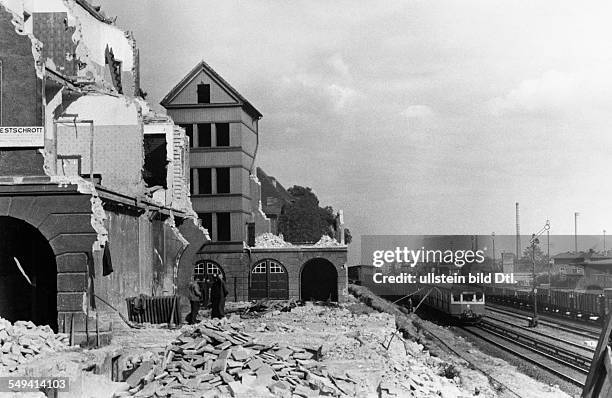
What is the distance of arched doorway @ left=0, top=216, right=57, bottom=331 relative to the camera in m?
19.0

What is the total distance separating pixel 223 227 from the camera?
49312 millimetres

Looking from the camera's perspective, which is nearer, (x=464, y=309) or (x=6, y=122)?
(x=6, y=122)

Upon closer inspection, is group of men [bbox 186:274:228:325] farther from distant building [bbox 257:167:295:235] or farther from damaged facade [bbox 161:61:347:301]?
distant building [bbox 257:167:295:235]

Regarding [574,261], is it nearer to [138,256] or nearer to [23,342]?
[138,256]

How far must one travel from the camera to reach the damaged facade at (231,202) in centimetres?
4834

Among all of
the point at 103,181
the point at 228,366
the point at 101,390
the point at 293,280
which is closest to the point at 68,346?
the point at 101,390

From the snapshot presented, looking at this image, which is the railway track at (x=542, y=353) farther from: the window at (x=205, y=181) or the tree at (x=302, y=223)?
the tree at (x=302, y=223)

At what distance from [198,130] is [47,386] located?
37.8 metres

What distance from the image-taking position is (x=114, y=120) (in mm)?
25016

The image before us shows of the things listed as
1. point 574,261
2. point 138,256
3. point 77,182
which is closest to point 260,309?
point 138,256

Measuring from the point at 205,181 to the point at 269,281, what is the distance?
297 inches

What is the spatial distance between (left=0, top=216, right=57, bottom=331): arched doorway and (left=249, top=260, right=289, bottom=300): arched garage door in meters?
28.1

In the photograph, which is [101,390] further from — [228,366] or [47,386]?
[228,366]

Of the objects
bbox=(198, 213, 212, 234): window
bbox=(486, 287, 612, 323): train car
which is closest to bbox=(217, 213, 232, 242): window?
bbox=(198, 213, 212, 234): window
